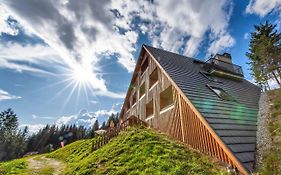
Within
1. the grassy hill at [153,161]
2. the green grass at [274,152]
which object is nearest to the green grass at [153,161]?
the grassy hill at [153,161]

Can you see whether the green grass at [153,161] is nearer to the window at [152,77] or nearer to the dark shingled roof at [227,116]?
the dark shingled roof at [227,116]

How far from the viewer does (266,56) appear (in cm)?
1728

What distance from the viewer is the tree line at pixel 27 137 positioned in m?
61.7

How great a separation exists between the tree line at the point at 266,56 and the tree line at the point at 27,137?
40.7 m

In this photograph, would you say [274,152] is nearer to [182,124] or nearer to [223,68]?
[182,124]

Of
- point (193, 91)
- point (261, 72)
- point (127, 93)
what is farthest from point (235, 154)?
point (127, 93)

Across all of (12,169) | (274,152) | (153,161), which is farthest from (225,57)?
(12,169)

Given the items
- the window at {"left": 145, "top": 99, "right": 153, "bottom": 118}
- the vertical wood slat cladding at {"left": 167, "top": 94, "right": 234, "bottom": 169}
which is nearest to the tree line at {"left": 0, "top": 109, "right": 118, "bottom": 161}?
the window at {"left": 145, "top": 99, "right": 153, "bottom": 118}

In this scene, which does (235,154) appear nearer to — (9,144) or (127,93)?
(127,93)

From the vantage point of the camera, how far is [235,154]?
520cm

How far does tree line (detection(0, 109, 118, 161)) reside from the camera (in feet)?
→ 202

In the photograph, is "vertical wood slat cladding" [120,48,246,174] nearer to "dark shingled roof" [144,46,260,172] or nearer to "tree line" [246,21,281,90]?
"dark shingled roof" [144,46,260,172]

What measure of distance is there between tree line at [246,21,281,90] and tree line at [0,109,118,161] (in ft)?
134

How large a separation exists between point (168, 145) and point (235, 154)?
2.73m
